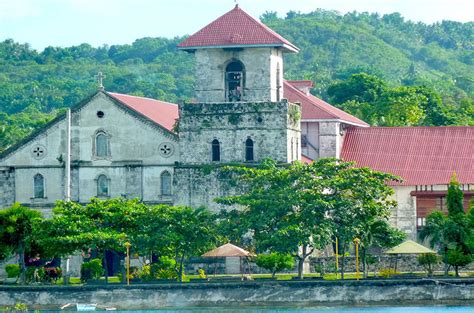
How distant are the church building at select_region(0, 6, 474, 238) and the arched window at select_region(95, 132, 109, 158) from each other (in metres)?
0.05

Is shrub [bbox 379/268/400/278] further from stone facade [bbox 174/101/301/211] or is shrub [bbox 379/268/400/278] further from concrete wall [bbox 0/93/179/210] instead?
concrete wall [bbox 0/93/179/210]

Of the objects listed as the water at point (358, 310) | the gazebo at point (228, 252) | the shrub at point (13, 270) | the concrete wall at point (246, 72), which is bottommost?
the water at point (358, 310)

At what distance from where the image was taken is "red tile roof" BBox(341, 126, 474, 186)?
85.9 metres

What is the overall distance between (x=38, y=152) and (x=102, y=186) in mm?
3554

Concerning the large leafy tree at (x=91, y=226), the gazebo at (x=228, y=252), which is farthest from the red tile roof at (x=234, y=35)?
the gazebo at (x=228, y=252)

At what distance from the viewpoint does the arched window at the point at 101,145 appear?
8344 cm

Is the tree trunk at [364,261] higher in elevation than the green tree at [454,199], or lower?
lower

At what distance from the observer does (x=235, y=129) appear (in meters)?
80.4

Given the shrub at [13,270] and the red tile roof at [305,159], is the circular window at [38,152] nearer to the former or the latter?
the shrub at [13,270]

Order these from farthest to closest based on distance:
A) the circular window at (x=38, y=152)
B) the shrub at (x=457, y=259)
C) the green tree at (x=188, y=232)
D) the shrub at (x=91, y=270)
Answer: the circular window at (x=38, y=152) < the shrub at (x=91, y=270) < the green tree at (x=188, y=232) < the shrub at (x=457, y=259)

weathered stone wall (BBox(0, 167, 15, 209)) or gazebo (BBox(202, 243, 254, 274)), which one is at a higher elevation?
weathered stone wall (BBox(0, 167, 15, 209))

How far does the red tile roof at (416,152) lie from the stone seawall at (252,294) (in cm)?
1594

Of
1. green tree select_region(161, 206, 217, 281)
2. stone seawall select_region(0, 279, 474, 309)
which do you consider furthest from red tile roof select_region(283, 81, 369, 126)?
stone seawall select_region(0, 279, 474, 309)

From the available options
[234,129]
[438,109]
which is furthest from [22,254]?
[438,109]
